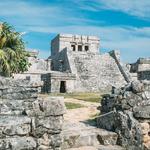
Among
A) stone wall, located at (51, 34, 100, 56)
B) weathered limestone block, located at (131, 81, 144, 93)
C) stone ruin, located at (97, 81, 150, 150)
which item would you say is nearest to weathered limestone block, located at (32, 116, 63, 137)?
stone ruin, located at (97, 81, 150, 150)

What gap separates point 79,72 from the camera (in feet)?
134

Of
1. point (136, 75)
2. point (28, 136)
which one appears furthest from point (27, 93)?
point (136, 75)

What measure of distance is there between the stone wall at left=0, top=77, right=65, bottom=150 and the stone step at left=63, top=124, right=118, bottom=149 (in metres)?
1.31

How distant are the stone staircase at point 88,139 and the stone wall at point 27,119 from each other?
1.31 meters

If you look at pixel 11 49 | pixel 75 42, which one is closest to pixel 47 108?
pixel 11 49

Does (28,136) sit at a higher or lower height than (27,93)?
lower

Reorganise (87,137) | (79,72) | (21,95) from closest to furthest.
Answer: (21,95), (87,137), (79,72)

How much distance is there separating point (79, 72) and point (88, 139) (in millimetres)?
32993

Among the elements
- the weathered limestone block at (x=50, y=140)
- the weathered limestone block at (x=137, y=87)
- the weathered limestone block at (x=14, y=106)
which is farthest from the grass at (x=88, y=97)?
the weathered limestone block at (x=50, y=140)

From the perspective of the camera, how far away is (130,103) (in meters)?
8.67

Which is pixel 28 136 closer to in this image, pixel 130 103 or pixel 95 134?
pixel 95 134

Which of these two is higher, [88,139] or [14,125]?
[14,125]

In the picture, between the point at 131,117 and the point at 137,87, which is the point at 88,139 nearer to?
the point at 131,117

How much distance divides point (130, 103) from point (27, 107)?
3103 mm
